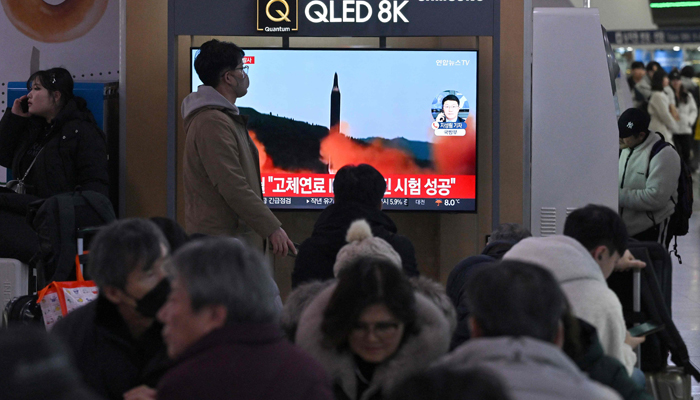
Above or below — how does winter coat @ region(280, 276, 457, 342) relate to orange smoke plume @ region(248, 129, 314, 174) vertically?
below

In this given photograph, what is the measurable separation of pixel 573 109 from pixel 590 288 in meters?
2.88

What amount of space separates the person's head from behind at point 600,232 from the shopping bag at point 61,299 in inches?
Answer: 69.2

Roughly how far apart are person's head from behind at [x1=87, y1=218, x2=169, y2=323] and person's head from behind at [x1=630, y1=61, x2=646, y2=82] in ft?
47.5

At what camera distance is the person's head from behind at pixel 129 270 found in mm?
2270

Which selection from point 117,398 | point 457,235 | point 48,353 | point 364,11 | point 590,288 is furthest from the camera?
point 457,235

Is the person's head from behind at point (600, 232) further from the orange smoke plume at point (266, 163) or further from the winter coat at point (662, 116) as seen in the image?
the winter coat at point (662, 116)

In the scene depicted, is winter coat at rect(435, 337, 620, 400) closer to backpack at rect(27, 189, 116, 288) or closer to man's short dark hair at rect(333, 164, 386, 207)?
man's short dark hair at rect(333, 164, 386, 207)

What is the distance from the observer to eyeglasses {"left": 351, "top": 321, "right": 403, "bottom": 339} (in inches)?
85.9

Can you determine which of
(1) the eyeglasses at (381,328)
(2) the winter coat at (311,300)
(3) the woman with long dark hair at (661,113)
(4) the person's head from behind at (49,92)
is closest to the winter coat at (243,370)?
(1) the eyeglasses at (381,328)

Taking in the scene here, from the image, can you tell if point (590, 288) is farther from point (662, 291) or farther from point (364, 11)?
point (364, 11)

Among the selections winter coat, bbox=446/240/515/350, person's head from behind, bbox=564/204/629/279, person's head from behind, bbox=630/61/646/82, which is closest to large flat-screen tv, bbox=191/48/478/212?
winter coat, bbox=446/240/515/350

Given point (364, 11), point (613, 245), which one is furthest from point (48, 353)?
point (364, 11)

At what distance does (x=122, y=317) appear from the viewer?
231cm

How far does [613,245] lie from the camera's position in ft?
9.88
